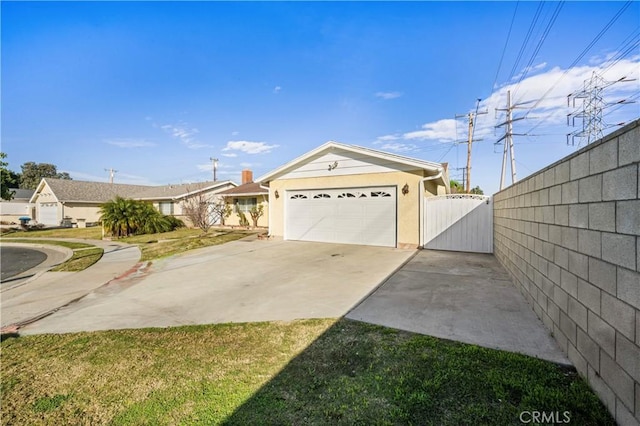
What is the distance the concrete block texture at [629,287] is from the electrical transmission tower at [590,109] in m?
13.8

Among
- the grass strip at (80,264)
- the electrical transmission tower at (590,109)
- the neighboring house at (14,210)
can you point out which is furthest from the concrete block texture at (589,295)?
the neighboring house at (14,210)

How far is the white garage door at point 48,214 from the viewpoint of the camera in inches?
1161

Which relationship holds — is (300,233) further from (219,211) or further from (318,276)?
(219,211)

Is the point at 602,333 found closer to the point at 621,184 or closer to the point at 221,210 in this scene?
the point at 621,184

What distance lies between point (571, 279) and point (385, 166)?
348 inches

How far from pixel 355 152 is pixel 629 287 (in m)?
10.4

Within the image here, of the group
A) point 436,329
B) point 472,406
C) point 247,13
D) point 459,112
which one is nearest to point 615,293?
point 472,406

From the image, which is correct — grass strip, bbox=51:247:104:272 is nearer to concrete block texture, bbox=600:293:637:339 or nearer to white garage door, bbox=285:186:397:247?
white garage door, bbox=285:186:397:247

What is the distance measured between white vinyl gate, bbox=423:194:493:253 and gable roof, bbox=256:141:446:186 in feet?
4.12

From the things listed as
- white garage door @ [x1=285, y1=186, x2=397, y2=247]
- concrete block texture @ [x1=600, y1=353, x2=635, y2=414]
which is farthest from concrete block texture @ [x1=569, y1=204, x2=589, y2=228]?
white garage door @ [x1=285, y1=186, x2=397, y2=247]

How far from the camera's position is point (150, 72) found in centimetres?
1420

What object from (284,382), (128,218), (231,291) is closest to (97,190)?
(128,218)

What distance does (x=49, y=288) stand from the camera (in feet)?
23.6

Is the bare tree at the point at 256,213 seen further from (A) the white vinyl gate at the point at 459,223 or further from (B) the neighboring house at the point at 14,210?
(B) the neighboring house at the point at 14,210
